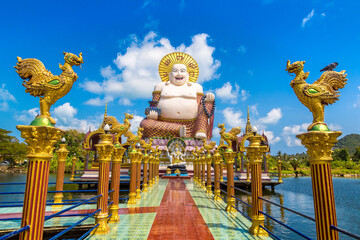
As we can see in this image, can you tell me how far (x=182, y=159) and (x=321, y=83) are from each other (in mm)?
19488

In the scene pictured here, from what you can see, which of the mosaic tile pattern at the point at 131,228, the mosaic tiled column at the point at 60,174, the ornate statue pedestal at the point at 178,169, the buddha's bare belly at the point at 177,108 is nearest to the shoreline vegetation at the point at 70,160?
the ornate statue pedestal at the point at 178,169

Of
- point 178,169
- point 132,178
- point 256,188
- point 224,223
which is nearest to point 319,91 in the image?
point 256,188

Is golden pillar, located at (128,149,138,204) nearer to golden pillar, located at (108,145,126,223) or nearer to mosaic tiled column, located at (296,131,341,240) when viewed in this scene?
golden pillar, located at (108,145,126,223)

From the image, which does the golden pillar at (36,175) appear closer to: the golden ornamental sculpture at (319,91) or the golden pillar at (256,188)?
the golden ornamental sculpture at (319,91)

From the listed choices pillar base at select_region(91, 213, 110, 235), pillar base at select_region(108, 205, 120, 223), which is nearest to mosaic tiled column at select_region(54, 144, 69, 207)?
pillar base at select_region(108, 205, 120, 223)

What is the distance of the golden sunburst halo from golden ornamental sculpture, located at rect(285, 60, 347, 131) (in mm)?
24464

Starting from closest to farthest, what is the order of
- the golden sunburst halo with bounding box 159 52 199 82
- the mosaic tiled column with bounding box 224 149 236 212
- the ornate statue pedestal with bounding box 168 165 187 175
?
the mosaic tiled column with bounding box 224 149 236 212 < the ornate statue pedestal with bounding box 168 165 187 175 < the golden sunburst halo with bounding box 159 52 199 82

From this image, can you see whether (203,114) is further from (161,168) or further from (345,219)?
(345,219)

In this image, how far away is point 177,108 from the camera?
24.6 metres

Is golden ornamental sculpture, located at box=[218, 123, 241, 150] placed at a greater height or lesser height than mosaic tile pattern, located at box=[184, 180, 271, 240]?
greater

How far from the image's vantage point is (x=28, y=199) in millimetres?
2504

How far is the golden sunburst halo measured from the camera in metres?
27.3

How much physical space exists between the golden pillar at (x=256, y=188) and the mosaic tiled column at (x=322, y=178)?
1685mm

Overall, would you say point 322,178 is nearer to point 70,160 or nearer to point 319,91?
point 319,91
